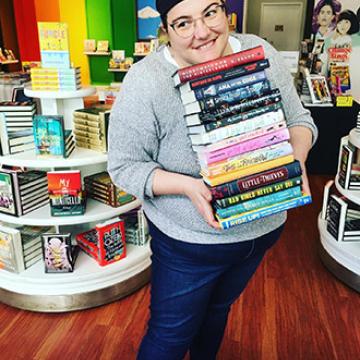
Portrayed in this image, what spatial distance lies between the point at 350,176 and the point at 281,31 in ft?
23.8

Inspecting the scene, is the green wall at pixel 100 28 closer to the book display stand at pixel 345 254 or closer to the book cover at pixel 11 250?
the book display stand at pixel 345 254

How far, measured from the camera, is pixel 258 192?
1071mm

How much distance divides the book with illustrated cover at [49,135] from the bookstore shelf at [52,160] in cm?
4

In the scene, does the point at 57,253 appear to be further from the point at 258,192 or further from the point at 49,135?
the point at 258,192

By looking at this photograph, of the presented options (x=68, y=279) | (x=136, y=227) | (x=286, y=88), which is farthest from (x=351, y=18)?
(x=68, y=279)

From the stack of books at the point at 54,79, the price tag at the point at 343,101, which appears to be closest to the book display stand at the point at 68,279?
the stack of books at the point at 54,79

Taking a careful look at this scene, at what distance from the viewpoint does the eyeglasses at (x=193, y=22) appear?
1004 millimetres

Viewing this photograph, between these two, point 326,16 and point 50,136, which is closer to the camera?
point 50,136

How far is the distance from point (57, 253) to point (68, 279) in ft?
0.50

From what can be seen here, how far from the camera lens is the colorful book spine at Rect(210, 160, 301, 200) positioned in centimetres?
104

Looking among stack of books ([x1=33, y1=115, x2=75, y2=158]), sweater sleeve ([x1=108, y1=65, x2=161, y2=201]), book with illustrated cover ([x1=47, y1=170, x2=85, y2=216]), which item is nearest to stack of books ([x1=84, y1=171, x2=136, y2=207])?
book with illustrated cover ([x1=47, y1=170, x2=85, y2=216])

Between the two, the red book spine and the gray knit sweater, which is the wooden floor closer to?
the gray knit sweater

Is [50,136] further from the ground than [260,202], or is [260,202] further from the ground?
[260,202]

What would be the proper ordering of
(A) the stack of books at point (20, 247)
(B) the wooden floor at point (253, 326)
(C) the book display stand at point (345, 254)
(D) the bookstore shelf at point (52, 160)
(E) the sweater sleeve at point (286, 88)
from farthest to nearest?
(C) the book display stand at point (345, 254)
(A) the stack of books at point (20, 247)
(D) the bookstore shelf at point (52, 160)
(B) the wooden floor at point (253, 326)
(E) the sweater sleeve at point (286, 88)
